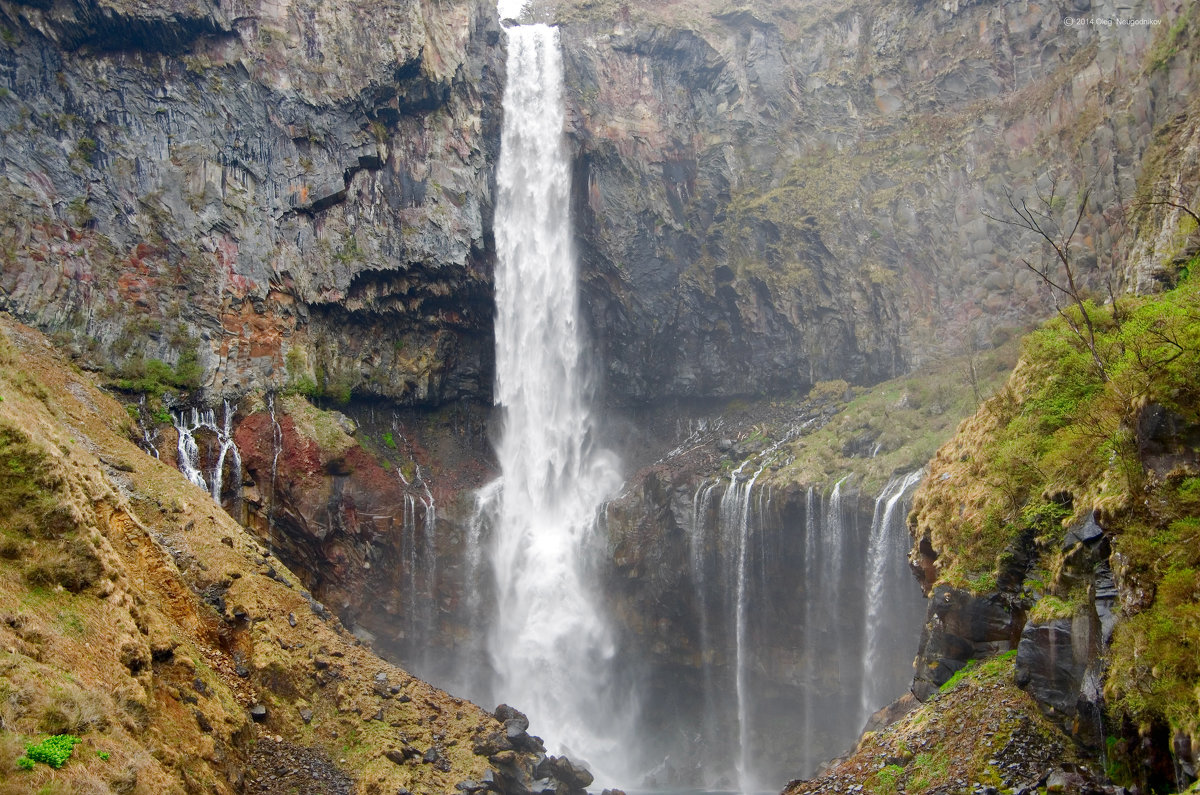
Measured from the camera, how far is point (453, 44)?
3762 cm

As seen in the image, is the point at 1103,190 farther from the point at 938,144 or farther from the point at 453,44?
the point at 453,44

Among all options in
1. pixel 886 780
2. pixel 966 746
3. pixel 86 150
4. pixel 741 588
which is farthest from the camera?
pixel 741 588

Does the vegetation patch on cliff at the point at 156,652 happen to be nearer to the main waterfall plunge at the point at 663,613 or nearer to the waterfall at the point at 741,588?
the main waterfall plunge at the point at 663,613

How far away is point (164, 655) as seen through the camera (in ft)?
47.9

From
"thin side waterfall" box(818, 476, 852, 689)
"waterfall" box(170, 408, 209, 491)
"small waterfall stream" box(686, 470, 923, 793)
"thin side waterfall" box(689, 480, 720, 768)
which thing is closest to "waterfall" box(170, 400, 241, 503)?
"waterfall" box(170, 408, 209, 491)

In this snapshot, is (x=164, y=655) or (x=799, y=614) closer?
(x=164, y=655)

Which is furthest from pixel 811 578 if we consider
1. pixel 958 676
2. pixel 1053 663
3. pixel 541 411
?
pixel 1053 663

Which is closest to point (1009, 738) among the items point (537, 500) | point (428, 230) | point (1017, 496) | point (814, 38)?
point (1017, 496)

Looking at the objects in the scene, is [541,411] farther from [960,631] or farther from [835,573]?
[960,631]

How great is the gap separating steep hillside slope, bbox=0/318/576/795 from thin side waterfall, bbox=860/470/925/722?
11669 millimetres

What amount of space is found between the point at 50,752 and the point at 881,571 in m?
25.3

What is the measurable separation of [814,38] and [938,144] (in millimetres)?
10935

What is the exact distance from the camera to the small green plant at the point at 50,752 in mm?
9133

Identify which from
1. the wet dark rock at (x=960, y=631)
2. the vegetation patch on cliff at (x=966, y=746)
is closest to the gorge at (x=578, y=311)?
the wet dark rock at (x=960, y=631)
